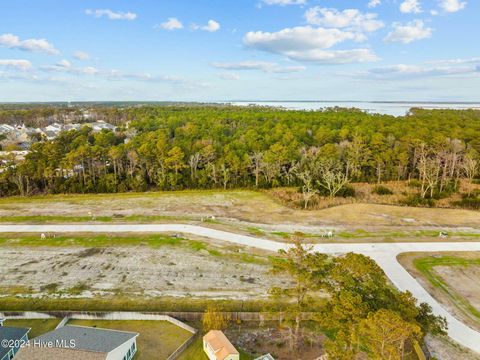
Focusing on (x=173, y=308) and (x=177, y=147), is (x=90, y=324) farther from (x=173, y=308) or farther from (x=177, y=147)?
(x=177, y=147)

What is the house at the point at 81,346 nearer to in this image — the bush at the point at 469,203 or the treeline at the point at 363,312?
the treeline at the point at 363,312

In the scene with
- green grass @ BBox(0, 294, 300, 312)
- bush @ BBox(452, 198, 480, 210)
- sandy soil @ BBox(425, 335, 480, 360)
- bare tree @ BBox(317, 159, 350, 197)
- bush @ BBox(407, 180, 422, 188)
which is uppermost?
bare tree @ BBox(317, 159, 350, 197)

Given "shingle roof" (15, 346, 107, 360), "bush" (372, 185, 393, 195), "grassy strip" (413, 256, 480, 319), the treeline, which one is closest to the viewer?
the treeline

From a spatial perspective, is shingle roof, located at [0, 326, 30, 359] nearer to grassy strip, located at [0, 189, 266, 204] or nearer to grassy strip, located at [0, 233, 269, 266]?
grassy strip, located at [0, 233, 269, 266]

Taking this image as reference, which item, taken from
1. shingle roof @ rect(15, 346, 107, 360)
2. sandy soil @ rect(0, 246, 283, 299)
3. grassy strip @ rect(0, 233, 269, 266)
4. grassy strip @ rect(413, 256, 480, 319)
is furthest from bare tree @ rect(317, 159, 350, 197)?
shingle roof @ rect(15, 346, 107, 360)

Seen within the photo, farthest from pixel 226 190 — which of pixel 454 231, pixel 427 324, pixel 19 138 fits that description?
pixel 19 138

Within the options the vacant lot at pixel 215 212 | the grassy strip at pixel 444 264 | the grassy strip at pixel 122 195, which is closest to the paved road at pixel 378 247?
the grassy strip at pixel 444 264
